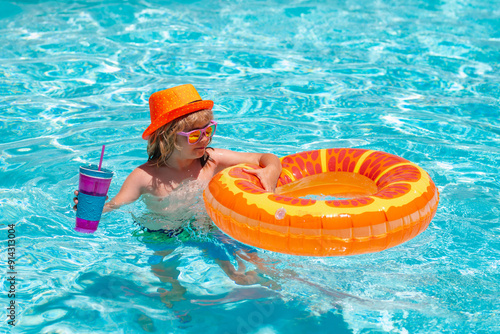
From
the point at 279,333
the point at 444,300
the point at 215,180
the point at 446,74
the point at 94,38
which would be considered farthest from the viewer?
the point at 94,38

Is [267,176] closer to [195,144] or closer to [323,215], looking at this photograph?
[195,144]

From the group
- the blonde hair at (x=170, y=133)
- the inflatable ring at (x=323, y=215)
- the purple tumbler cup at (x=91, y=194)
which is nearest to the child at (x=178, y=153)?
the blonde hair at (x=170, y=133)

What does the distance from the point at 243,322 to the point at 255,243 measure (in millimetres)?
486

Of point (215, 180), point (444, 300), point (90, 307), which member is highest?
point (215, 180)

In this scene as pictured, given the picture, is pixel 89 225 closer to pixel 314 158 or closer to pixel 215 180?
pixel 215 180

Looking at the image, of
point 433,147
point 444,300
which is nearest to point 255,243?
point 444,300

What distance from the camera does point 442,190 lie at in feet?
17.5

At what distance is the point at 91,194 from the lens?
353 cm

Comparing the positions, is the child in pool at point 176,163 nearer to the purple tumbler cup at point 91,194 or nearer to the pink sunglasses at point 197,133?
the pink sunglasses at point 197,133

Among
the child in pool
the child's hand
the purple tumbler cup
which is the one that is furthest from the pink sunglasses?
the purple tumbler cup

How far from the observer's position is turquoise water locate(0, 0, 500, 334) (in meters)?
3.79

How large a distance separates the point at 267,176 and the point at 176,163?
673mm

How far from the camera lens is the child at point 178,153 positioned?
4.04 meters

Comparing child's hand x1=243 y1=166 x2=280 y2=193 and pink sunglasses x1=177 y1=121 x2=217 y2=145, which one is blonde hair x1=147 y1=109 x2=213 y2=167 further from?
child's hand x1=243 y1=166 x2=280 y2=193
